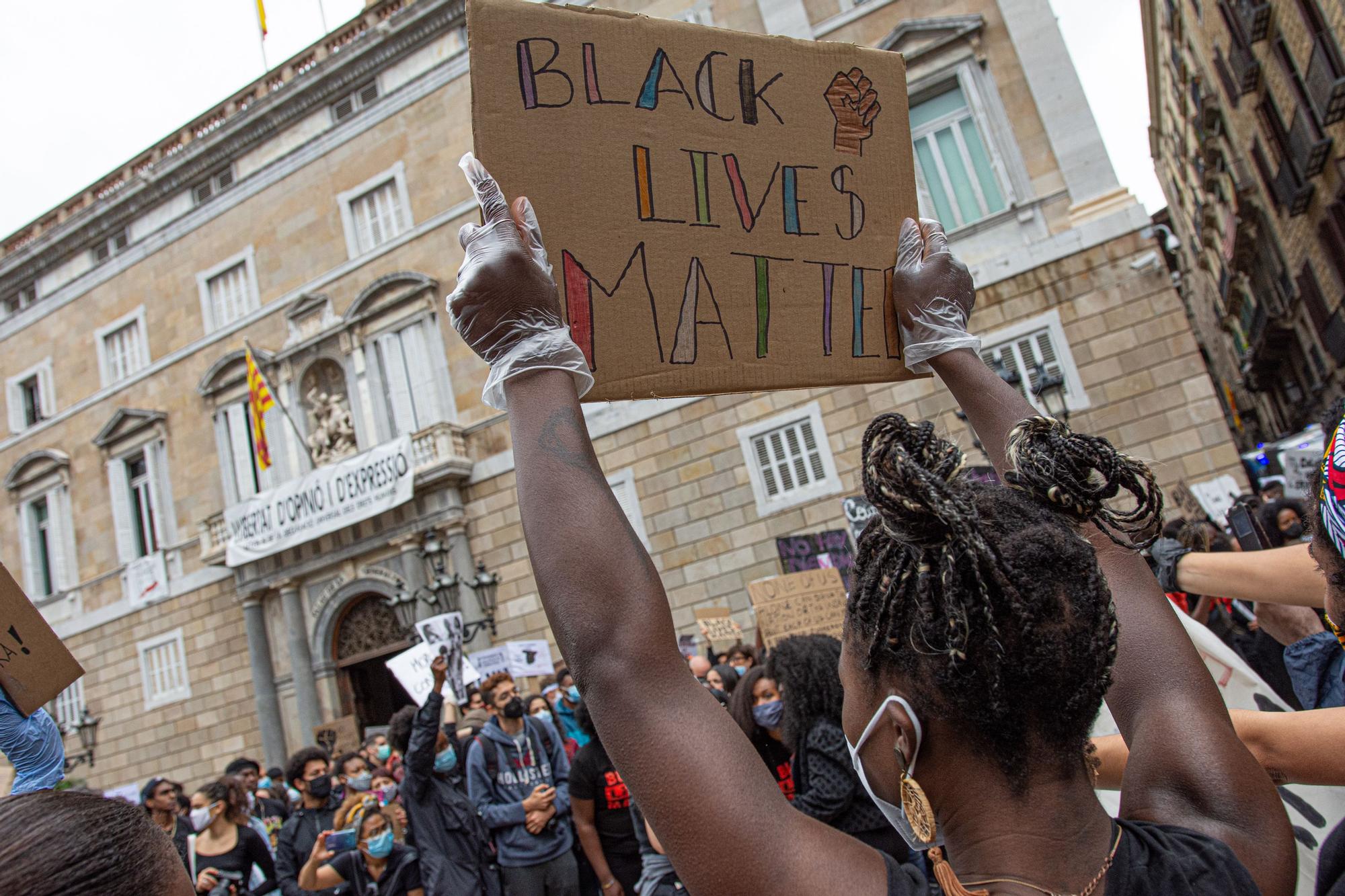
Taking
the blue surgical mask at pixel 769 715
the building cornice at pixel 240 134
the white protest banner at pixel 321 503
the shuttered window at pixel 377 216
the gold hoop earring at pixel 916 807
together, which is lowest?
the blue surgical mask at pixel 769 715

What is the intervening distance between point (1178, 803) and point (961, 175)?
13.0 meters

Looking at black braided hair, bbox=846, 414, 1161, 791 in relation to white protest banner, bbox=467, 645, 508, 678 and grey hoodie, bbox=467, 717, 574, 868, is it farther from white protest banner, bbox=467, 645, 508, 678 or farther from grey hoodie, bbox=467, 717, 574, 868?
white protest banner, bbox=467, 645, 508, 678

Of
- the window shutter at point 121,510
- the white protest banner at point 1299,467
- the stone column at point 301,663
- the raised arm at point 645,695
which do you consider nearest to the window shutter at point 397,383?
the stone column at point 301,663

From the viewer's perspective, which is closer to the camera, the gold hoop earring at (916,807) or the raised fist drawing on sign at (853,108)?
the gold hoop earring at (916,807)

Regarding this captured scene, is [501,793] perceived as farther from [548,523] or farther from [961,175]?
[961,175]

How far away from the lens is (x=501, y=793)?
5848 mm

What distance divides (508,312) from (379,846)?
16.5ft

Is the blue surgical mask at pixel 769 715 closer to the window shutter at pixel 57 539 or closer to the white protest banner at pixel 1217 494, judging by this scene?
the white protest banner at pixel 1217 494

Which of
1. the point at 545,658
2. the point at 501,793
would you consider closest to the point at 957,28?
the point at 545,658

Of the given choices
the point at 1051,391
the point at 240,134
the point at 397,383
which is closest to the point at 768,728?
the point at 1051,391

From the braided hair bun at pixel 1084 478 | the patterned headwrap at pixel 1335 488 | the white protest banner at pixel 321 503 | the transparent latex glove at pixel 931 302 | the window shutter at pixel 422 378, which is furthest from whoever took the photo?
the window shutter at pixel 422 378

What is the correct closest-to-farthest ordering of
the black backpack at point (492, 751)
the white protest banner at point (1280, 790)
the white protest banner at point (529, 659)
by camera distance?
the white protest banner at point (1280, 790)
the black backpack at point (492, 751)
the white protest banner at point (529, 659)

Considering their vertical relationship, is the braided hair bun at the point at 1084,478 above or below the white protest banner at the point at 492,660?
above

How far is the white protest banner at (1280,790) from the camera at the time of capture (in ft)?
7.31
